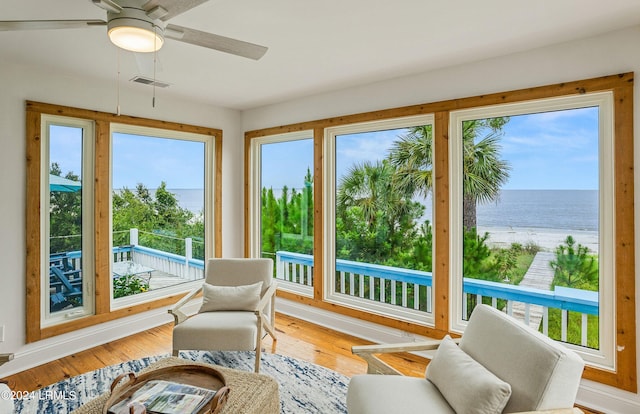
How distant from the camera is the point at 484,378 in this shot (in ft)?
5.33

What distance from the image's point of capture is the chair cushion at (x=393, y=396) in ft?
5.63

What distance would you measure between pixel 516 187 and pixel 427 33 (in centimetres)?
146

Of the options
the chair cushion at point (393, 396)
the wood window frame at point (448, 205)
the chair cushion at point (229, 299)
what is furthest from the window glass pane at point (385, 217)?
the chair cushion at point (393, 396)

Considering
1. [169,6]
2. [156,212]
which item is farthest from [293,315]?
[169,6]

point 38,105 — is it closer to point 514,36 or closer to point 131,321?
point 131,321

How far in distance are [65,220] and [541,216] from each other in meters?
4.35

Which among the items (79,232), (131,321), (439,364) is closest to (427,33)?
(439,364)

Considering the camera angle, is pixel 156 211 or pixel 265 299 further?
pixel 156 211

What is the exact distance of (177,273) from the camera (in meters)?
4.36

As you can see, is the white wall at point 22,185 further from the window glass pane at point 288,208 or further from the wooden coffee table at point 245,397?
the wooden coffee table at point 245,397

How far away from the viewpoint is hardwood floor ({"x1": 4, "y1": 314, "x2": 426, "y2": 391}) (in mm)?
2967

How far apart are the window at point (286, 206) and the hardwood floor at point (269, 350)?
2.16ft

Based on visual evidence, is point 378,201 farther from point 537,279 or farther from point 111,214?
point 111,214

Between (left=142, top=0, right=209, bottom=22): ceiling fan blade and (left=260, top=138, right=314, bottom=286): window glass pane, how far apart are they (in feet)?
8.91
